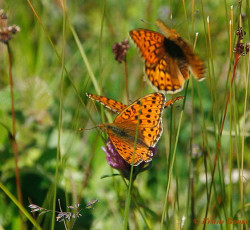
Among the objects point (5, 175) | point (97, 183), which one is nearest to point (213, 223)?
point (97, 183)

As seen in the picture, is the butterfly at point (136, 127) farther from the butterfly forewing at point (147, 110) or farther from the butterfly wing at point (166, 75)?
the butterfly wing at point (166, 75)

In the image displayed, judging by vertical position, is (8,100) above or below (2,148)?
above

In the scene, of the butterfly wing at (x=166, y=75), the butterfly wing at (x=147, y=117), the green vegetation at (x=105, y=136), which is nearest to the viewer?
the green vegetation at (x=105, y=136)

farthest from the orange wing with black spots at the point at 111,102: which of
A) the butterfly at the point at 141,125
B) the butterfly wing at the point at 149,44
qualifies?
the butterfly wing at the point at 149,44

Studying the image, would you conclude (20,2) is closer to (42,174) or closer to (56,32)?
(56,32)

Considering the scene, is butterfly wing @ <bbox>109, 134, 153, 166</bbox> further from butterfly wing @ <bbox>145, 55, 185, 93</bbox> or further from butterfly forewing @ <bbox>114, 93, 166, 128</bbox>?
butterfly wing @ <bbox>145, 55, 185, 93</bbox>

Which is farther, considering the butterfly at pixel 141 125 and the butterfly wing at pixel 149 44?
the butterfly wing at pixel 149 44
